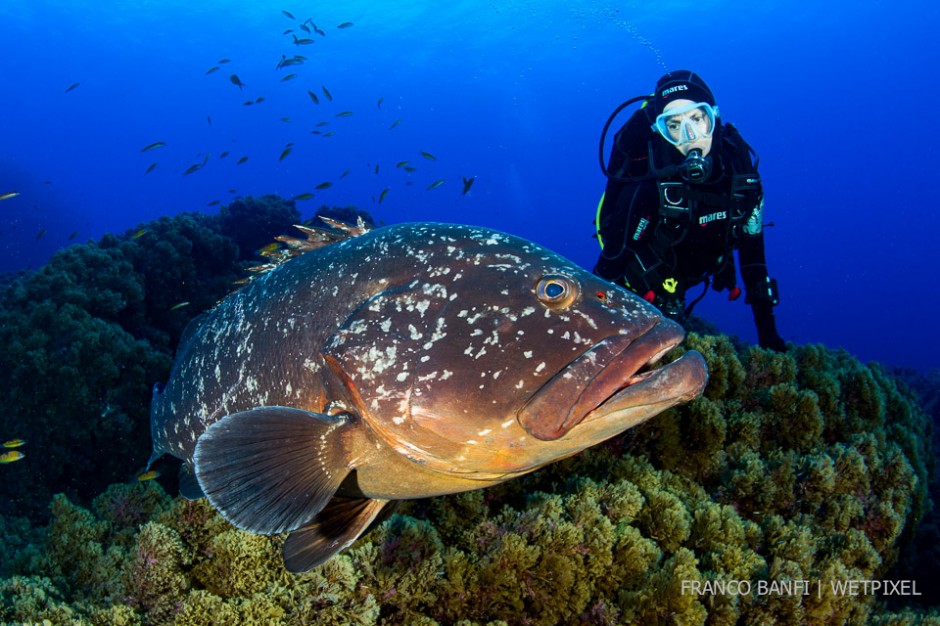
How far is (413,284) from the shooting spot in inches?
88.4

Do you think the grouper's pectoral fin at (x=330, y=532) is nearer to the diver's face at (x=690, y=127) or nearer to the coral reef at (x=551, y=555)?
the coral reef at (x=551, y=555)

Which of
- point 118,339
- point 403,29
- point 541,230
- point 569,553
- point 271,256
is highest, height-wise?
point 403,29

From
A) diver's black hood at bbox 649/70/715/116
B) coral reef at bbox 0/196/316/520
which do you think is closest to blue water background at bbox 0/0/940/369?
coral reef at bbox 0/196/316/520

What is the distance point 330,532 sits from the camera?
2.33m

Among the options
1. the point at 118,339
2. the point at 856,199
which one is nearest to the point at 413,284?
the point at 118,339

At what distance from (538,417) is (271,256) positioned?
6.78 ft

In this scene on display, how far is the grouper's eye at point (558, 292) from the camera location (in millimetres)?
1980

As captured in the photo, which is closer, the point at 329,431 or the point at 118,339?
the point at 329,431

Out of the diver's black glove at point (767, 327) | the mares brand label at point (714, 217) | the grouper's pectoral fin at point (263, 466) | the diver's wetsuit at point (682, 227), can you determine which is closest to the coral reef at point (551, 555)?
the grouper's pectoral fin at point (263, 466)

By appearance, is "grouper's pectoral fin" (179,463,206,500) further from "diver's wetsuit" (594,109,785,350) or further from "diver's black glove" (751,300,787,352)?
"diver's black glove" (751,300,787,352)

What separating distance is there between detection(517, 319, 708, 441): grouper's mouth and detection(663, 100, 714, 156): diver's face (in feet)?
17.3

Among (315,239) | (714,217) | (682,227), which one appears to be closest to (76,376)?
(315,239)

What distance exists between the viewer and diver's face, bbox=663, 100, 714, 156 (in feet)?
20.2

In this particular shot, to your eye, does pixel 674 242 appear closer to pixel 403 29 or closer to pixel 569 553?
pixel 569 553
